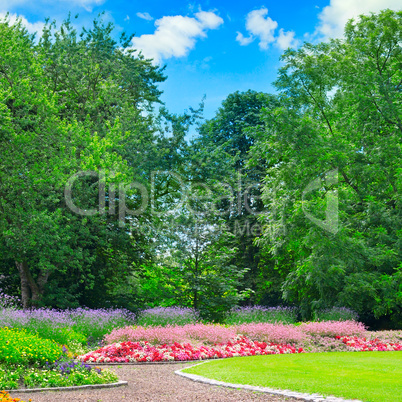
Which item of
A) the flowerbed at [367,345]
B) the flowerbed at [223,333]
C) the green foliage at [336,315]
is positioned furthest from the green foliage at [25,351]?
the green foliage at [336,315]

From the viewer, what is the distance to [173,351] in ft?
37.8

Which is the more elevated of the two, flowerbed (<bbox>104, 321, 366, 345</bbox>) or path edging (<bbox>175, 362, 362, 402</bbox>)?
path edging (<bbox>175, 362, 362, 402</bbox>)

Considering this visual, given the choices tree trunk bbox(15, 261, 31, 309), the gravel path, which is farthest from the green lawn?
tree trunk bbox(15, 261, 31, 309)

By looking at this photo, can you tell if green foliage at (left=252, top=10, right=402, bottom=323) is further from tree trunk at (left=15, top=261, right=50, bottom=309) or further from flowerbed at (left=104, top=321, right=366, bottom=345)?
tree trunk at (left=15, top=261, right=50, bottom=309)

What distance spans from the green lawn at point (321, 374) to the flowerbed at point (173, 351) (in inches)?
43.0

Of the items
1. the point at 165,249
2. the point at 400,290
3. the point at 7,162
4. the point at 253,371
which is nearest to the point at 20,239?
the point at 7,162

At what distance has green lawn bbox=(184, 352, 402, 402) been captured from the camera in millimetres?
6824

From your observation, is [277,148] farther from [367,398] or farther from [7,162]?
[367,398]

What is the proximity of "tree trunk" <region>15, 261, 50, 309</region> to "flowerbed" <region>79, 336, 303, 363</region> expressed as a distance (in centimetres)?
701

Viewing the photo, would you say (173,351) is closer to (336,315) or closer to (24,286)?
(24,286)

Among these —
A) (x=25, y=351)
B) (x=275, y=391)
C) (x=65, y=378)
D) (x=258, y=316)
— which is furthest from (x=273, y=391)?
(x=258, y=316)

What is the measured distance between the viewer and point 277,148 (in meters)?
21.0

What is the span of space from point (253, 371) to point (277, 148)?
45.0ft

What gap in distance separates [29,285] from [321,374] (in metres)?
12.9
